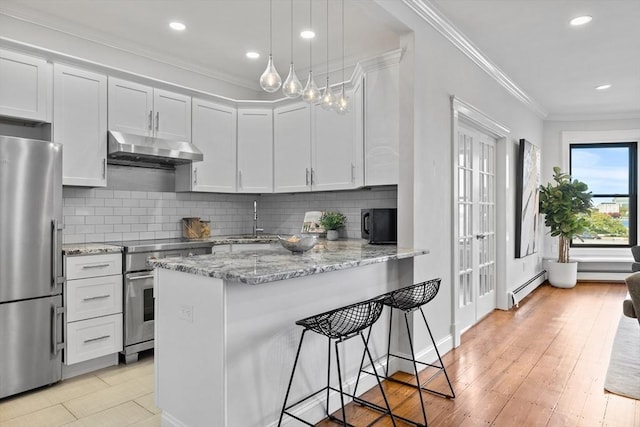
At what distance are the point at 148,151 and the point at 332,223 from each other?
192 centimetres

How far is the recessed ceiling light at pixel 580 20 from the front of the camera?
3418 mm

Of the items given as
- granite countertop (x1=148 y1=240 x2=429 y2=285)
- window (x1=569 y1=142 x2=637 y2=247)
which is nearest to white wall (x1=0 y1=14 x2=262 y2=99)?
granite countertop (x1=148 y1=240 x2=429 y2=285)

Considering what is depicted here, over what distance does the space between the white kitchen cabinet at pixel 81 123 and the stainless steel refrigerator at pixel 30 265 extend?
0.40m

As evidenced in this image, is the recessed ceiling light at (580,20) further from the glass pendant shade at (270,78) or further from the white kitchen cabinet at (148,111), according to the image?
the white kitchen cabinet at (148,111)

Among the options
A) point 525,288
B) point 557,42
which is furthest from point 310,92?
point 525,288

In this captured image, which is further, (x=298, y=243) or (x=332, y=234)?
(x=332, y=234)

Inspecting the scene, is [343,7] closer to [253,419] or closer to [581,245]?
[253,419]

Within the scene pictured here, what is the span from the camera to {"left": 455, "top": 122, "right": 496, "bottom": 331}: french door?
4098mm

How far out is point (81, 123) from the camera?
3.41 meters

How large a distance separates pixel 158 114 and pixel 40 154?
125 cm

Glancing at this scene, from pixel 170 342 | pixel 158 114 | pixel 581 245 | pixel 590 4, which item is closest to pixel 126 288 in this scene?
pixel 170 342

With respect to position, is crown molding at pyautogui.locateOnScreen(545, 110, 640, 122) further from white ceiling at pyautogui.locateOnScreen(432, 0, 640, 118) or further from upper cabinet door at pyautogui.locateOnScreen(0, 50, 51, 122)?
upper cabinet door at pyautogui.locateOnScreen(0, 50, 51, 122)

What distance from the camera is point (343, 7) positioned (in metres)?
3.26

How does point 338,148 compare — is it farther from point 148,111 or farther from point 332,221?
point 148,111
